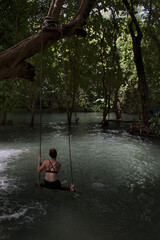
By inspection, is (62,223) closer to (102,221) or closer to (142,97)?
(102,221)

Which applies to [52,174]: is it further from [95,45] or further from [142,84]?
[95,45]

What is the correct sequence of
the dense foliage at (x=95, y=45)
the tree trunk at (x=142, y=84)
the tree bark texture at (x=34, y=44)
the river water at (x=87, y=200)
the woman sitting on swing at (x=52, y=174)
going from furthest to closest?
the tree trunk at (x=142, y=84) < the dense foliage at (x=95, y=45) < the woman sitting on swing at (x=52, y=174) < the tree bark texture at (x=34, y=44) < the river water at (x=87, y=200)

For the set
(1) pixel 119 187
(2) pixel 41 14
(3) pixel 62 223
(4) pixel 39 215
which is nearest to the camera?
(3) pixel 62 223

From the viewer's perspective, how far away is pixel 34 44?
15.0 feet

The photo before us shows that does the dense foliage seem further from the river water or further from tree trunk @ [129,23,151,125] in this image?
the river water

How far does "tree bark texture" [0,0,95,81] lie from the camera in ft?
14.7

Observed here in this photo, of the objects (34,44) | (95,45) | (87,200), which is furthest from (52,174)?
(95,45)

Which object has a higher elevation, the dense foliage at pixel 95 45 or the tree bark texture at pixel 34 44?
the dense foliage at pixel 95 45

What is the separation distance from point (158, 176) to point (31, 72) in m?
4.95

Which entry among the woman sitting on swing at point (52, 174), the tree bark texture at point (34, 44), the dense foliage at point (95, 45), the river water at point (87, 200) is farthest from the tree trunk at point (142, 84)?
the woman sitting on swing at point (52, 174)

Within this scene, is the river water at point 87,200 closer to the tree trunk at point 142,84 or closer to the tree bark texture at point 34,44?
the tree bark texture at point 34,44

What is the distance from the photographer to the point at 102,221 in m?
4.43

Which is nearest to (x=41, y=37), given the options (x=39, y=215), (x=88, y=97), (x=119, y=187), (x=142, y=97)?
(x=39, y=215)

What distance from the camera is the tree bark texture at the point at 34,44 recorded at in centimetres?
447
